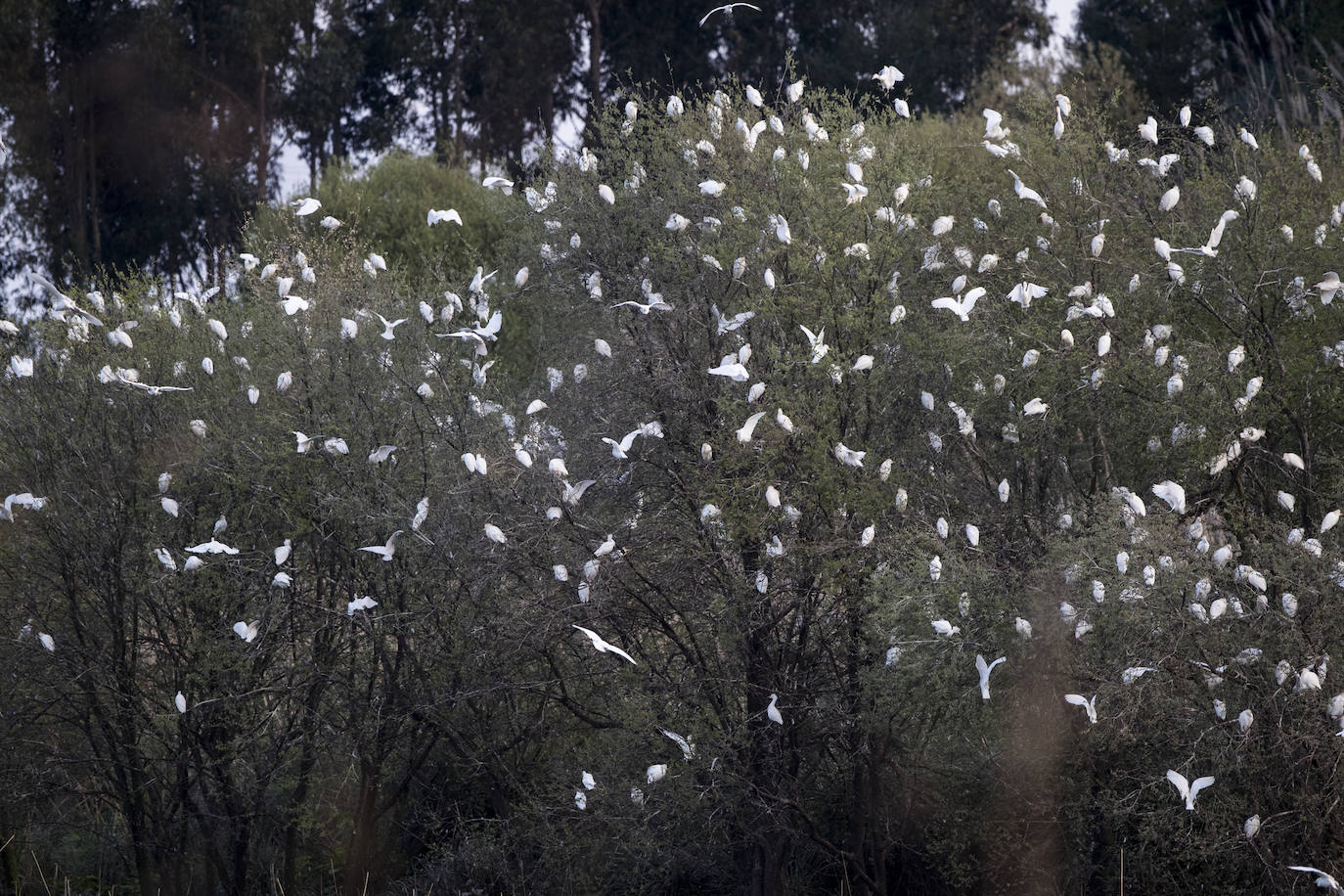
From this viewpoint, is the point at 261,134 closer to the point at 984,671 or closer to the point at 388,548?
the point at 388,548

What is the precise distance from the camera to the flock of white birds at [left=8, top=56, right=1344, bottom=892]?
940 cm

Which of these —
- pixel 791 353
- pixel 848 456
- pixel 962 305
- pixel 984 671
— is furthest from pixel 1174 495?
pixel 791 353

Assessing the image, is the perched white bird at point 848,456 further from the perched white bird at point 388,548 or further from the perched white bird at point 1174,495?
the perched white bird at point 388,548

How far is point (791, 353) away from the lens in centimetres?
1154

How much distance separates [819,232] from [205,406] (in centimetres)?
542

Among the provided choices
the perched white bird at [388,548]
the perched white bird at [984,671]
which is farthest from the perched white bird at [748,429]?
the perched white bird at [388,548]

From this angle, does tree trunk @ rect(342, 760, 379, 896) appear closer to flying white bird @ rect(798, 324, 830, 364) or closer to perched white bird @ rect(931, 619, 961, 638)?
flying white bird @ rect(798, 324, 830, 364)

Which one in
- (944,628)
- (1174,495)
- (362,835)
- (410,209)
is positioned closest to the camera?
(1174,495)

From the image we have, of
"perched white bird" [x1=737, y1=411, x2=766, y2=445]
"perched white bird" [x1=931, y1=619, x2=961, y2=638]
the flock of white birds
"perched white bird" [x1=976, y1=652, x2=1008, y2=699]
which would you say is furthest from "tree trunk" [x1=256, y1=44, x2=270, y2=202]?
"perched white bird" [x1=976, y1=652, x2=1008, y2=699]

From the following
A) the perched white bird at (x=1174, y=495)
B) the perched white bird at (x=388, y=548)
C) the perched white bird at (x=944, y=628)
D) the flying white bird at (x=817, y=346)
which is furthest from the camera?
the flying white bird at (x=817, y=346)

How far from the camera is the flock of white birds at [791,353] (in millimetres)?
9398

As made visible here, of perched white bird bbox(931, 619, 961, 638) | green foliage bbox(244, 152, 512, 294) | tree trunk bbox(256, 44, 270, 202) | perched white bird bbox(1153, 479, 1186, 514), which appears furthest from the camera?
tree trunk bbox(256, 44, 270, 202)

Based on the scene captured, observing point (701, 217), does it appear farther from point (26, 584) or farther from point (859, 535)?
point (26, 584)

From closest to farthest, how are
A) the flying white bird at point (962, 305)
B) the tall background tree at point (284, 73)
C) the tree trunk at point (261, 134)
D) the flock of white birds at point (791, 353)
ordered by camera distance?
1. the flock of white birds at point (791, 353)
2. the flying white bird at point (962, 305)
3. the tall background tree at point (284, 73)
4. the tree trunk at point (261, 134)
